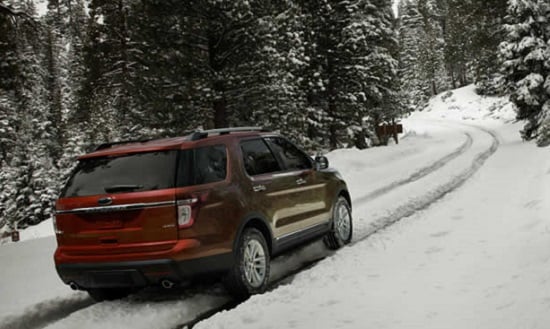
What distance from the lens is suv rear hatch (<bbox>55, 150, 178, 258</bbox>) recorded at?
532cm

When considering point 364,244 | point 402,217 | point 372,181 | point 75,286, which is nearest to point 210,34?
point 372,181

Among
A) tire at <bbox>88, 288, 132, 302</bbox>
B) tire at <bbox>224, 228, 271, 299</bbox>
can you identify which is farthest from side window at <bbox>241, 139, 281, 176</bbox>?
tire at <bbox>88, 288, 132, 302</bbox>

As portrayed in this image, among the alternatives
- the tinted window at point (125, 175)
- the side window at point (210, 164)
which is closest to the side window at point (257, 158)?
the side window at point (210, 164)

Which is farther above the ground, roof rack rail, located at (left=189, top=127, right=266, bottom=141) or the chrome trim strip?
roof rack rail, located at (left=189, top=127, right=266, bottom=141)

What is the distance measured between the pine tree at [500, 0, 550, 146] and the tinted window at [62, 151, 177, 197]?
69.8 feet

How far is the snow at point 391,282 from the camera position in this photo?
4.77m

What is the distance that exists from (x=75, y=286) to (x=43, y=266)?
9.49 ft

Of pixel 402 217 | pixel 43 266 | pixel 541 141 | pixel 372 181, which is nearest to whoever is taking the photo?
pixel 43 266

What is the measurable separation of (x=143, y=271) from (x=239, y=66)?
42.6ft

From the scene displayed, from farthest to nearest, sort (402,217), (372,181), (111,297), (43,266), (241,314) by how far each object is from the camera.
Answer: (372,181) < (402,217) < (43,266) < (111,297) < (241,314)

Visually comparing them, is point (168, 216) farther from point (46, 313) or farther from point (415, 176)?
point (415, 176)

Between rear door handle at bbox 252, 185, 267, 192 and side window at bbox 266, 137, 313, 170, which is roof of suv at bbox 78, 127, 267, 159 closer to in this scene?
rear door handle at bbox 252, 185, 267, 192

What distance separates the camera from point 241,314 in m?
5.09

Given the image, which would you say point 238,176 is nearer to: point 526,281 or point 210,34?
point 526,281
